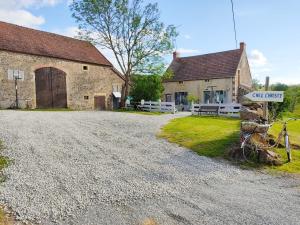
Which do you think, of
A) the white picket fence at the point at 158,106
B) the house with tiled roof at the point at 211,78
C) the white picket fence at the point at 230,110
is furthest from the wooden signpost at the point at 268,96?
the house with tiled roof at the point at 211,78

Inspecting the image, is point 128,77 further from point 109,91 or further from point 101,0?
point 101,0

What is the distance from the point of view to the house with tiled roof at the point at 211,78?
3088 cm

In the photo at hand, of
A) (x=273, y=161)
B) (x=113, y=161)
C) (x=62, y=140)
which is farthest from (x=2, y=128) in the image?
Result: (x=273, y=161)

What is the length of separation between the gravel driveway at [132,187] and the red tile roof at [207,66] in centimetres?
2405

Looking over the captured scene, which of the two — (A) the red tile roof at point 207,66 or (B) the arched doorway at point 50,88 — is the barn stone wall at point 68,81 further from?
(A) the red tile roof at point 207,66

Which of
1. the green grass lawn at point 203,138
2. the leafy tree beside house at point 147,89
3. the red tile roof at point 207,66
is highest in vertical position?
the red tile roof at point 207,66

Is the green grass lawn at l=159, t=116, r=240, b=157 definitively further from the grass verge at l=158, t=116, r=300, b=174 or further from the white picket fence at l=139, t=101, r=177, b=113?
the white picket fence at l=139, t=101, r=177, b=113

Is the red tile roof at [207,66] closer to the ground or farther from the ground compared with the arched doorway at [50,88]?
farther from the ground

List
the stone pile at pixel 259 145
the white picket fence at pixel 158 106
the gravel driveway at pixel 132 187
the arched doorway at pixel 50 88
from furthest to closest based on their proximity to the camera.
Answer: the white picket fence at pixel 158 106
the arched doorway at pixel 50 88
the stone pile at pixel 259 145
the gravel driveway at pixel 132 187

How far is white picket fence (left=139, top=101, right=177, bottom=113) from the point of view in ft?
79.1

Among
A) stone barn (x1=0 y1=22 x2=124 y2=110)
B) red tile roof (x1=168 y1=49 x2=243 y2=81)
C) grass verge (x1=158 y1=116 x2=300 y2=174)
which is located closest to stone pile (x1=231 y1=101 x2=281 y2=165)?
grass verge (x1=158 y1=116 x2=300 y2=174)

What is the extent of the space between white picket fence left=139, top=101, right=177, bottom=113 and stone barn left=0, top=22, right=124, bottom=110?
4709 mm

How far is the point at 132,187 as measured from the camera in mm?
5727

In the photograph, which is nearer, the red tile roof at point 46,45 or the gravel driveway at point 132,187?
the gravel driveway at point 132,187
